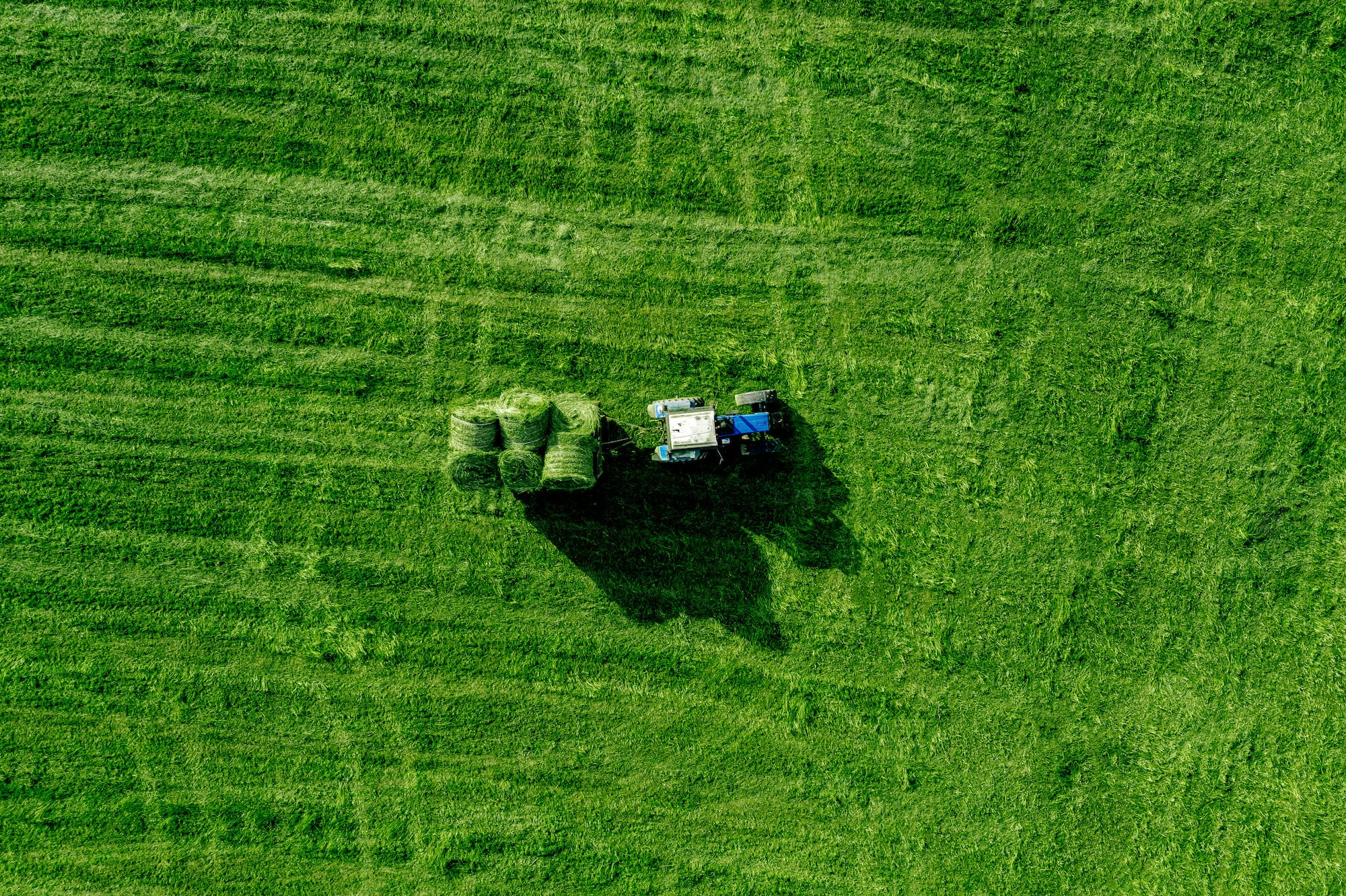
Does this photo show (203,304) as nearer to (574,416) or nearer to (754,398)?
(574,416)

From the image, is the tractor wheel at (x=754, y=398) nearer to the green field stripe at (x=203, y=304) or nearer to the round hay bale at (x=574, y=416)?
the round hay bale at (x=574, y=416)

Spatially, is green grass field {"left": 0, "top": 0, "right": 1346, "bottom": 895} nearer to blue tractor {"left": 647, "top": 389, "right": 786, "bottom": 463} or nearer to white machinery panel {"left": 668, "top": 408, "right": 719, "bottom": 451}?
blue tractor {"left": 647, "top": 389, "right": 786, "bottom": 463}

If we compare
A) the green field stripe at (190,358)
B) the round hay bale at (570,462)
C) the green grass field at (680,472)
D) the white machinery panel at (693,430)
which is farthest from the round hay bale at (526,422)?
the green field stripe at (190,358)

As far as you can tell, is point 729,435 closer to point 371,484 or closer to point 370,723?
point 371,484

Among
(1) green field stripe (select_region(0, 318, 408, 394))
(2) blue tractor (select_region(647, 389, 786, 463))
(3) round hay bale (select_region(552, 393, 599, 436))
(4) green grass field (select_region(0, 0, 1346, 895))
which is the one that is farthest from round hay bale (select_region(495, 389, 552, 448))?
(1) green field stripe (select_region(0, 318, 408, 394))

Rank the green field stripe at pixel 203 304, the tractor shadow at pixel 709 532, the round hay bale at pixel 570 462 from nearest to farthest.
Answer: the round hay bale at pixel 570 462 < the green field stripe at pixel 203 304 < the tractor shadow at pixel 709 532

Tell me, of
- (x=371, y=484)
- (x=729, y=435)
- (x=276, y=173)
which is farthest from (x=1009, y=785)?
(x=276, y=173)
